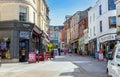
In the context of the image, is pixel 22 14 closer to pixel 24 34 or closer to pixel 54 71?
pixel 24 34

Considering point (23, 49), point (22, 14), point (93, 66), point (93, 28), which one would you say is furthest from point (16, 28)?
point (93, 28)

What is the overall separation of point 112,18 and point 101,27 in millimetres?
4861

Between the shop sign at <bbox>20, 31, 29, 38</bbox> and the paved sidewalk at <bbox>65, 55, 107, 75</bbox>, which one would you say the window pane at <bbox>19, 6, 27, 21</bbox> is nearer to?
the shop sign at <bbox>20, 31, 29, 38</bbox>

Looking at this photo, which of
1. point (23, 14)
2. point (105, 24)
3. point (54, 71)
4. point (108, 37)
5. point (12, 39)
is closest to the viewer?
point (54, 71)

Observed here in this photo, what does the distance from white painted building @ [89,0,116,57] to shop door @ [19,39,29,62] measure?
13.0 metres

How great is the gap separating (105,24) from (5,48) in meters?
17.6

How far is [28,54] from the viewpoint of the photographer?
39906 mm

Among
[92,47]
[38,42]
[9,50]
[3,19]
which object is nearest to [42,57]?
[9,50]

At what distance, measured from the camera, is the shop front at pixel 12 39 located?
1523 inches

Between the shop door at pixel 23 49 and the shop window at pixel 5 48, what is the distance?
1600 millimetres

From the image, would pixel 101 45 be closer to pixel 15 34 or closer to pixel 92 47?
pixel 92 47

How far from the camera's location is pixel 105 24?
49719 mm

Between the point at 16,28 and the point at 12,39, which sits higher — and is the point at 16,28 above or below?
above

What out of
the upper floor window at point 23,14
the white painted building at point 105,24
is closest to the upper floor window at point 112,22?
the white painted building at point 105,24
